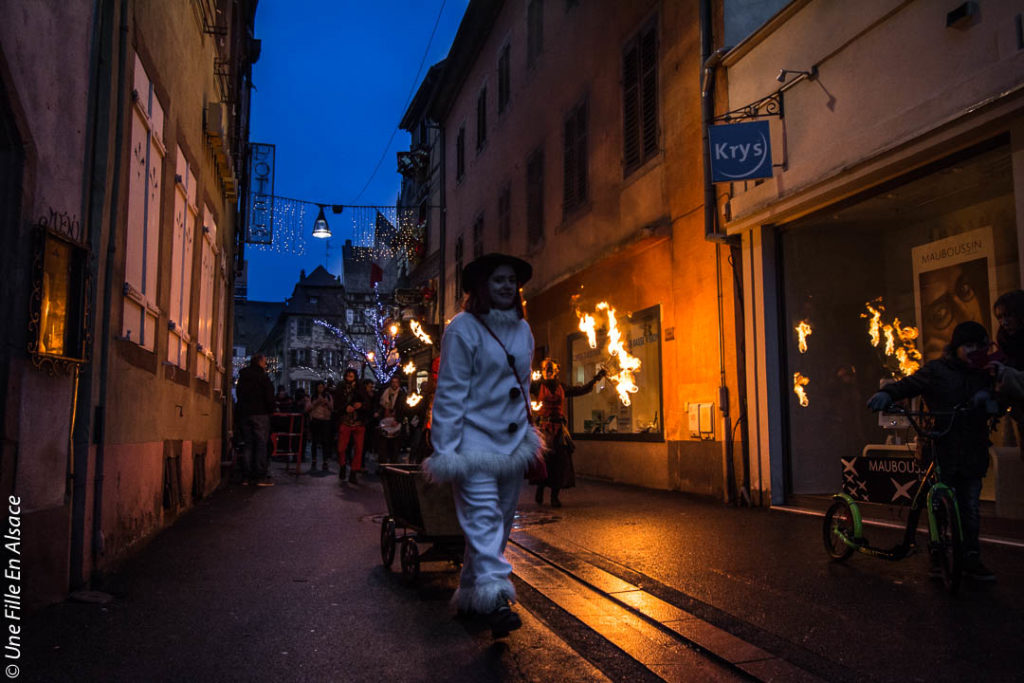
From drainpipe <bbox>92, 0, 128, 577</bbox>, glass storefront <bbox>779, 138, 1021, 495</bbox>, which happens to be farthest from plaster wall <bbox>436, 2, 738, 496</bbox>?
drainpipe <bbox>92, 0, 128, 577</bbox>

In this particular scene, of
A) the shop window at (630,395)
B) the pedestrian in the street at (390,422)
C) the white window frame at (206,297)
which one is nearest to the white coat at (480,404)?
the white window frame at (206,297)

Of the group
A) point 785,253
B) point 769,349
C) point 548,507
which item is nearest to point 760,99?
point 785,253

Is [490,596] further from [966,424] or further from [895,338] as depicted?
[895,338]

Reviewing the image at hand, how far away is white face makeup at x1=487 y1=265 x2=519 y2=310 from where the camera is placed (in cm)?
472

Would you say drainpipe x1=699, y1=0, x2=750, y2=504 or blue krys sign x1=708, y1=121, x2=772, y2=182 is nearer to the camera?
blue krys sign x1=708, y1=121, x2=772, y2=182

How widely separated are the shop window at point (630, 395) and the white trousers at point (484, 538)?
9285 mm

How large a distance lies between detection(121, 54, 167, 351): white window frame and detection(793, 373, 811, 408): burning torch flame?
7.37 m

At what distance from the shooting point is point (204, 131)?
41.6 feet

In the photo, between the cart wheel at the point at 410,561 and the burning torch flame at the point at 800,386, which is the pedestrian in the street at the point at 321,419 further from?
the cart wheel at the point at 410,561

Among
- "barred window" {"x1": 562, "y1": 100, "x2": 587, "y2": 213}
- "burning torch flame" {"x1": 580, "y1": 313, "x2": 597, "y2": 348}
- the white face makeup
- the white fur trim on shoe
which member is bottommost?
the white fur trim on shoe

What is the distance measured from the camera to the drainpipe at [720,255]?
1112cm

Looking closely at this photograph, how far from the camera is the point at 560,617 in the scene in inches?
199

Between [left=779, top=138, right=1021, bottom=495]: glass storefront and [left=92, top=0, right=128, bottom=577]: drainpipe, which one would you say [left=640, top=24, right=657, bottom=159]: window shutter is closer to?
[left=779, top=138, right=1021, bottom=495]: glass storefront

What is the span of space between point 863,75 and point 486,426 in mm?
6785
